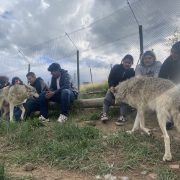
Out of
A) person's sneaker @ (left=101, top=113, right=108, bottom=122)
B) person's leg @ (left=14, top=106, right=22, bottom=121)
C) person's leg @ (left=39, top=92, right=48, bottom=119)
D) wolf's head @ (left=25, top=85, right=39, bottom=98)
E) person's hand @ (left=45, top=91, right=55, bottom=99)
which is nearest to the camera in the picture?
person's sneaker @ (left=101, top=113, right=108, bottom=122)

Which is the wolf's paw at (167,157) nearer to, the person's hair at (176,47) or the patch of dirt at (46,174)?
the patch of dirt at (46,174)

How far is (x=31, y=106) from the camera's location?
9.23 metres

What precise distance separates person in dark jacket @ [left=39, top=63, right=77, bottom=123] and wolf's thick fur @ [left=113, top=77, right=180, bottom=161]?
1.59m

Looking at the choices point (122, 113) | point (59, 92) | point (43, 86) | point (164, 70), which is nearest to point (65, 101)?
point (59, 92)

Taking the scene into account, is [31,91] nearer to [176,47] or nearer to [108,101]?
[108,101]

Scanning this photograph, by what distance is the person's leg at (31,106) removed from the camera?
362 inches

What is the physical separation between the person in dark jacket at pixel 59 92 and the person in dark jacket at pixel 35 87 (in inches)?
14.4

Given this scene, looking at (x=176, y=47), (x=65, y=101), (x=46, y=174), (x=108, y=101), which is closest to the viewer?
(x=46, y=174)

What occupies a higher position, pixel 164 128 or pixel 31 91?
pixel 31 91

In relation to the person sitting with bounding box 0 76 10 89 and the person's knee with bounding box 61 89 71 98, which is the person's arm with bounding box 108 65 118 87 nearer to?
the person's knee with bounding box 61 89 71 98

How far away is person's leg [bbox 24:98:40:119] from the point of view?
362 inches

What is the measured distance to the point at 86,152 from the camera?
5.41 metres

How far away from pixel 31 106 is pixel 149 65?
11.7 ft

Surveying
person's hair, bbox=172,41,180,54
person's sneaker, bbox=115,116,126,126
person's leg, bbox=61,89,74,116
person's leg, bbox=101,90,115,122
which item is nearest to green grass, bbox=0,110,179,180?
person's sneaker, bbox=115,116,126,126
